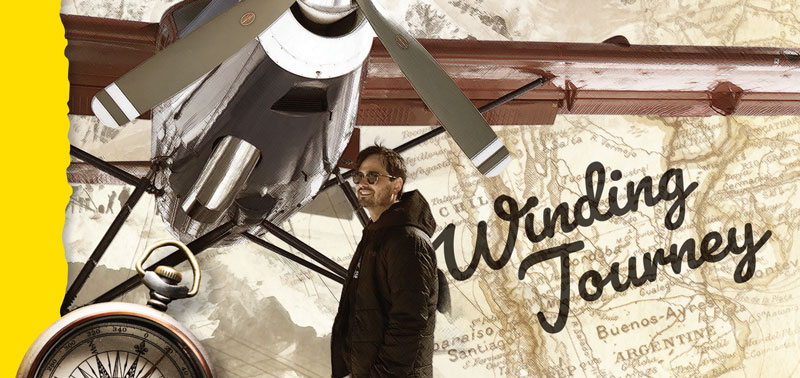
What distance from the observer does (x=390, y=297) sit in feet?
4.53

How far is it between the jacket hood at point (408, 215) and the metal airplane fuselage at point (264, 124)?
199mm

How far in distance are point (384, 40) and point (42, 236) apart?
3.11 feet

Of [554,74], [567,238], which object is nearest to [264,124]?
[554,74]

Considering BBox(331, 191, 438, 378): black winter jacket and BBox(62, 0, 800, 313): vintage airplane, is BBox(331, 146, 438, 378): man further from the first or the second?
BBox(62, 0, 800, 313): vintage airplane

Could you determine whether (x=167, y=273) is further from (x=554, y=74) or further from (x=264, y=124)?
(x=554, y=74)

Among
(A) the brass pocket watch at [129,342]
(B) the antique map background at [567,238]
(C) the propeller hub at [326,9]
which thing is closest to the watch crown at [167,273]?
(A) the brass pocket watch at [129,342]

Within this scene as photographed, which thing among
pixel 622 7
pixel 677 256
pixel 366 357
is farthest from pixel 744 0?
pixel 366 357

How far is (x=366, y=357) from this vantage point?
138cm

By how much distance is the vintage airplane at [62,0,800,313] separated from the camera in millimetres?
1228

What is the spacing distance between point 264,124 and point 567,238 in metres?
1.22

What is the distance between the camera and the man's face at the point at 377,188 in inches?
60.1

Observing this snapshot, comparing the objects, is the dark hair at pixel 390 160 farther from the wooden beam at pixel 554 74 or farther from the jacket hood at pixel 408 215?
the wooden beam at pixel 554 74

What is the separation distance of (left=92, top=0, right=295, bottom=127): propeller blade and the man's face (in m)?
0.43

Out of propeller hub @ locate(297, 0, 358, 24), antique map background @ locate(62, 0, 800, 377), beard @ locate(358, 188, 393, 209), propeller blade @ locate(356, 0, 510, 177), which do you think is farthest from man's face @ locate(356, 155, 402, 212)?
antique map background @ locate(62, 0, 800, 377)
